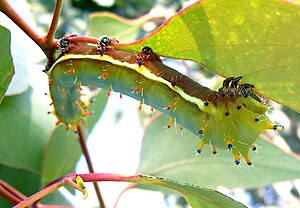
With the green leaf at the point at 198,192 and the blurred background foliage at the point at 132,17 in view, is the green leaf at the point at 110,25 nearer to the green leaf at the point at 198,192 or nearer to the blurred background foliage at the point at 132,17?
the blurred background foliage at the point at 132,17

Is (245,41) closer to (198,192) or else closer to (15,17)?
(198,192)

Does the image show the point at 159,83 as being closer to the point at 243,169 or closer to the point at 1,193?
the point at 1,193

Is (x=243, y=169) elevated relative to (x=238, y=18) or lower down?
elevated

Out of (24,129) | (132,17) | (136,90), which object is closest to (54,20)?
(136,90)

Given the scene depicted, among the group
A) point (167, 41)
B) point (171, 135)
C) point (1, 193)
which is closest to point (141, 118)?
point (171, 135)

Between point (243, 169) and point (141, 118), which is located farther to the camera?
point (141, 118)

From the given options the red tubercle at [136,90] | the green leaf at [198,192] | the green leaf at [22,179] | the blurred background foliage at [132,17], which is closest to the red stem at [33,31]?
the red tubercle at [136,90]

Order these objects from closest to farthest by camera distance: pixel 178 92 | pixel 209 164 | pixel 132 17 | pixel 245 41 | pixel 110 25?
pixel 245 41 < pixel 178 92 < pixel 209 164 < pixel 110 25 < pixel 132 17
